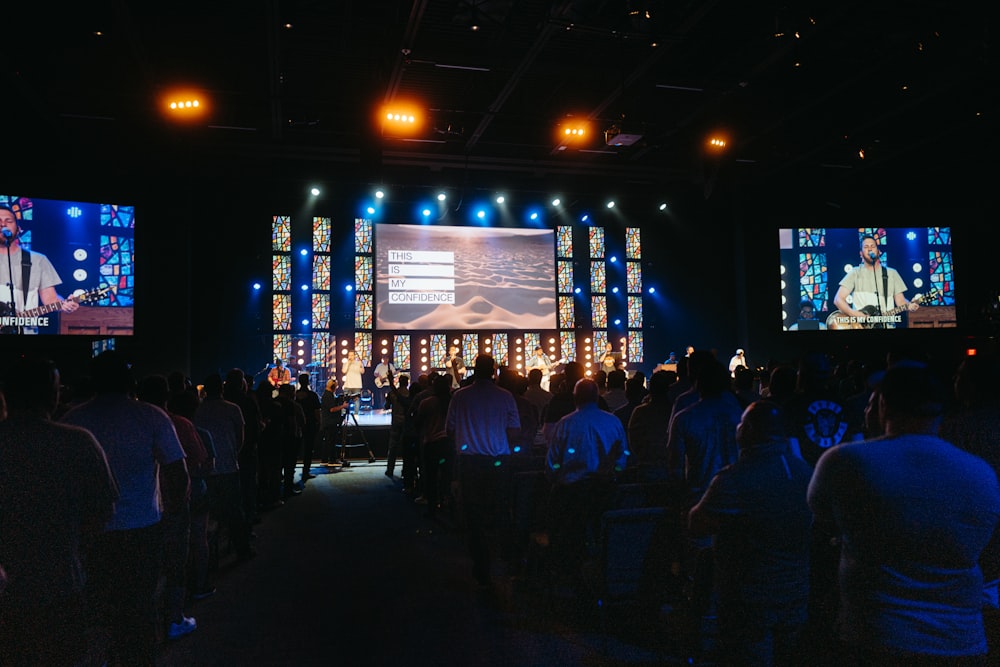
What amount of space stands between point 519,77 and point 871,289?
10.5 metres

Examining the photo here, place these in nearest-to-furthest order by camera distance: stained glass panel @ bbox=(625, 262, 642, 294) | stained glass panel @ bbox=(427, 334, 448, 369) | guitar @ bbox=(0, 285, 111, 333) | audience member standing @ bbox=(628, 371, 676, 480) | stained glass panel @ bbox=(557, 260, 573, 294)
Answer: audience member standing @ bbox=(628, 371, 676, 480), guitar @ bbox=(0, 285, 111, 333), stained glass panel @ bbox=(427, 334, 448, 369), stained glass panel @ bbox=(557, 260, 573, 294), stained glass panel @ bbox=(625, 262, 642, 294)

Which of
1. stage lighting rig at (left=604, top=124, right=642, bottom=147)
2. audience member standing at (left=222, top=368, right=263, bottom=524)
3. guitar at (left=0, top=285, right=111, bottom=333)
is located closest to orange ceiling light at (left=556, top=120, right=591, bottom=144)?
stage lighting rig at (left=604, top=124, right=642, bottom=147)

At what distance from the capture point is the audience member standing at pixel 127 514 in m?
3.18

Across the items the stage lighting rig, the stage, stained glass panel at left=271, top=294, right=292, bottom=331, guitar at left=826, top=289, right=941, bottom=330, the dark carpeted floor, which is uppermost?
the stage lighting rig

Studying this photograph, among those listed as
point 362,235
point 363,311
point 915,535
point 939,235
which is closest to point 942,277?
point 939,235

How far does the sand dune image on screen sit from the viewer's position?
17.4m

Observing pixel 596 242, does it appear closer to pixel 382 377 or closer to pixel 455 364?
pixel 455 364

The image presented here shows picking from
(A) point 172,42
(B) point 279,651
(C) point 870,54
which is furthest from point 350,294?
(B) point 279,651

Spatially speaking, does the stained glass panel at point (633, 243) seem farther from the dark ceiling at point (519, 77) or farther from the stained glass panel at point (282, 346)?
the stained glass panel at point (282, 346)

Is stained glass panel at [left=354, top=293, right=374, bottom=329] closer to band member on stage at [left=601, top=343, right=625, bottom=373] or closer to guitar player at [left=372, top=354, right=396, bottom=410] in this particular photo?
guitar player at [left=372, top=354, right=396, bottom=410]

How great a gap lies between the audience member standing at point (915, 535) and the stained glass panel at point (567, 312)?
17.5 m

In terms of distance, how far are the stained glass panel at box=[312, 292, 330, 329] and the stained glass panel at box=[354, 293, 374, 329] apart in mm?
723

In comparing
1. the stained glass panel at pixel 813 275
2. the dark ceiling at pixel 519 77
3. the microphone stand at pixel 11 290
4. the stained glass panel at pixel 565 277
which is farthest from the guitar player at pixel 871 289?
the microphone stand at pixel 11 290

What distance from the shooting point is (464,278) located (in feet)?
58.4
